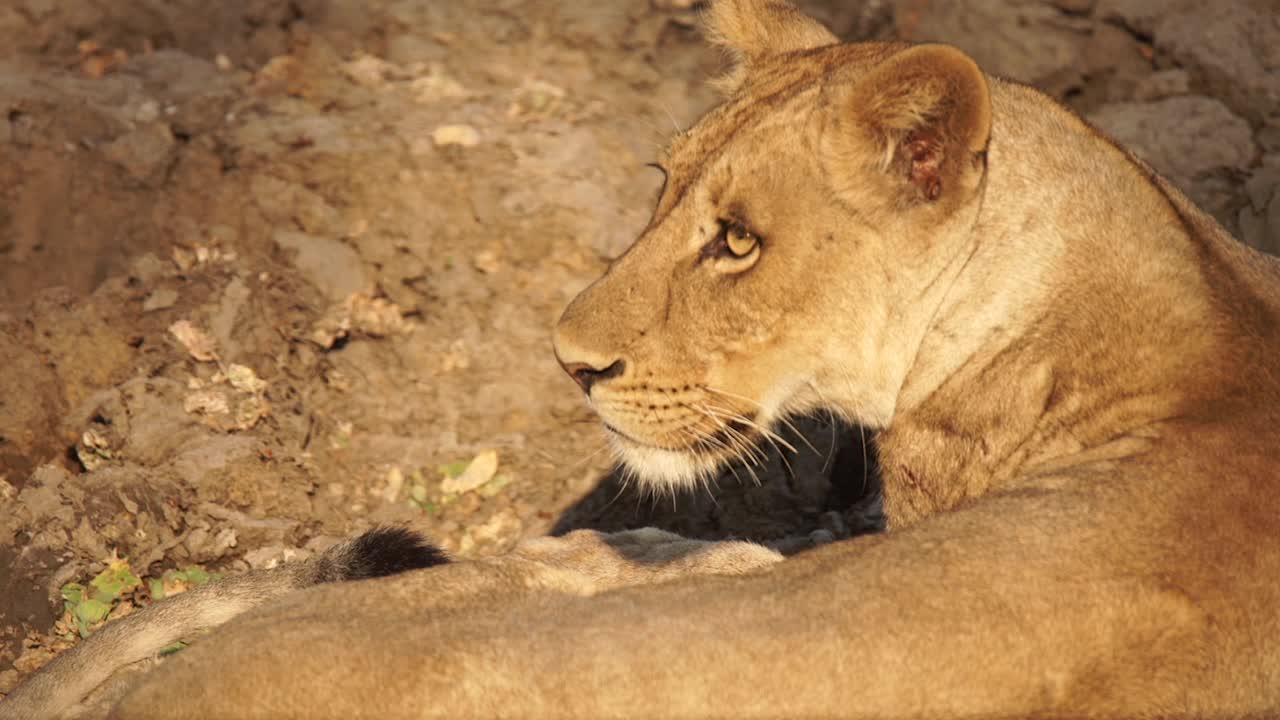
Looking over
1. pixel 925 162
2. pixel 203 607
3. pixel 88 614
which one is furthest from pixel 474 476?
pixel 925 162

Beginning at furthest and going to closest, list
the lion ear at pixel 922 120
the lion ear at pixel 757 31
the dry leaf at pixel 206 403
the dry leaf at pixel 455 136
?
the dry leaf at pixel 455 136 → the dry leaf at pixel 206 403 → the lion ear at pixel 757 31 → the lion ear at pixel 922 120

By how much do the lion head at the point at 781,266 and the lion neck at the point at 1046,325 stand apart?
3.4 inches

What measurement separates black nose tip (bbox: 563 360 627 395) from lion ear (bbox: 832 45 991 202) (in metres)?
0.74

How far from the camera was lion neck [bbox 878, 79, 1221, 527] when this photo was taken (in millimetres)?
3021

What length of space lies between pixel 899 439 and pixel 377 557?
1.27 m

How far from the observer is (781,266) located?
3.29 meters

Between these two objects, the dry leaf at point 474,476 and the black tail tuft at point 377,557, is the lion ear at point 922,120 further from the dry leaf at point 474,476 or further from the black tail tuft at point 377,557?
the dry leaf at point 474,476

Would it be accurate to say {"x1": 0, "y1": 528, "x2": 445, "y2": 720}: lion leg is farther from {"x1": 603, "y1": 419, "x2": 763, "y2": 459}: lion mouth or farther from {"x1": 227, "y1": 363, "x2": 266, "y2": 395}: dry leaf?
{"x1": 227, "y1": 363, "x2": 266, "y2": 395}: dry leaf

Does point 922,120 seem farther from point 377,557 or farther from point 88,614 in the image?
point 88,614

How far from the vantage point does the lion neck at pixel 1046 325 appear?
302cm

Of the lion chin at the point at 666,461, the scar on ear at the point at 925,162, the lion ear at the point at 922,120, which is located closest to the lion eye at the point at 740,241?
the lion ear at the point at 922,120

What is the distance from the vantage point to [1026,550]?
8.56ft

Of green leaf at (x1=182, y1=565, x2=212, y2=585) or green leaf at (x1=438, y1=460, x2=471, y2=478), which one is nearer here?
green leaf at (x1=182, y1=565, x2=212, y2=585)

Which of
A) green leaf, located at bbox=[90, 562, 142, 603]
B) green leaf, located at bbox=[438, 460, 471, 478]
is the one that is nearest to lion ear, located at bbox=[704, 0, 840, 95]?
green leaf, located at bbox=[438, 460, 471, 478]
